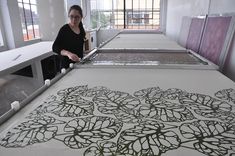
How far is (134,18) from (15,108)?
6.84m

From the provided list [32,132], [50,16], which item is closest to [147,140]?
[32,132]

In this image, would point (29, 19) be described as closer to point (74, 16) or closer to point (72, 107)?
point (74, 16)

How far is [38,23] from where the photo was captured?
5.15 metres

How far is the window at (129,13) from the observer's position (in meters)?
6.99

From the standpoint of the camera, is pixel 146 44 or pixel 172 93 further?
pixel 146 44

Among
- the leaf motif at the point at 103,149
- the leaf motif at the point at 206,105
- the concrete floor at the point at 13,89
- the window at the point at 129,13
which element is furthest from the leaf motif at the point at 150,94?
the window at the point at 129,13

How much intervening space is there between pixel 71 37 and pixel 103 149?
168 centimetres

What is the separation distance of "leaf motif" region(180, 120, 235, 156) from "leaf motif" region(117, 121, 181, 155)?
6 cm

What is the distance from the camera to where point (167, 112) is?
837mm

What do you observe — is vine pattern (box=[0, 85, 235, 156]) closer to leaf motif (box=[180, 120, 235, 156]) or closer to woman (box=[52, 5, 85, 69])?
leaf motif (box=[180, 120, 235, 156])

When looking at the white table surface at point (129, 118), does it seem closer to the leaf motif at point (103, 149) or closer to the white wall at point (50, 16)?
the leaf motif at point (103, 149)

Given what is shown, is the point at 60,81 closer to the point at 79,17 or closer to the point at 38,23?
the point at 79,17

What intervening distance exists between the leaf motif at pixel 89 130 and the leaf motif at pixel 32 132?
0.05m

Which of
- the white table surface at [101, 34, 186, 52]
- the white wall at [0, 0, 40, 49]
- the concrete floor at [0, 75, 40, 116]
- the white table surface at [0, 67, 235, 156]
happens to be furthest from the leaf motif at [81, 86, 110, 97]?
the white wall at [0, 0, 40, 49]
